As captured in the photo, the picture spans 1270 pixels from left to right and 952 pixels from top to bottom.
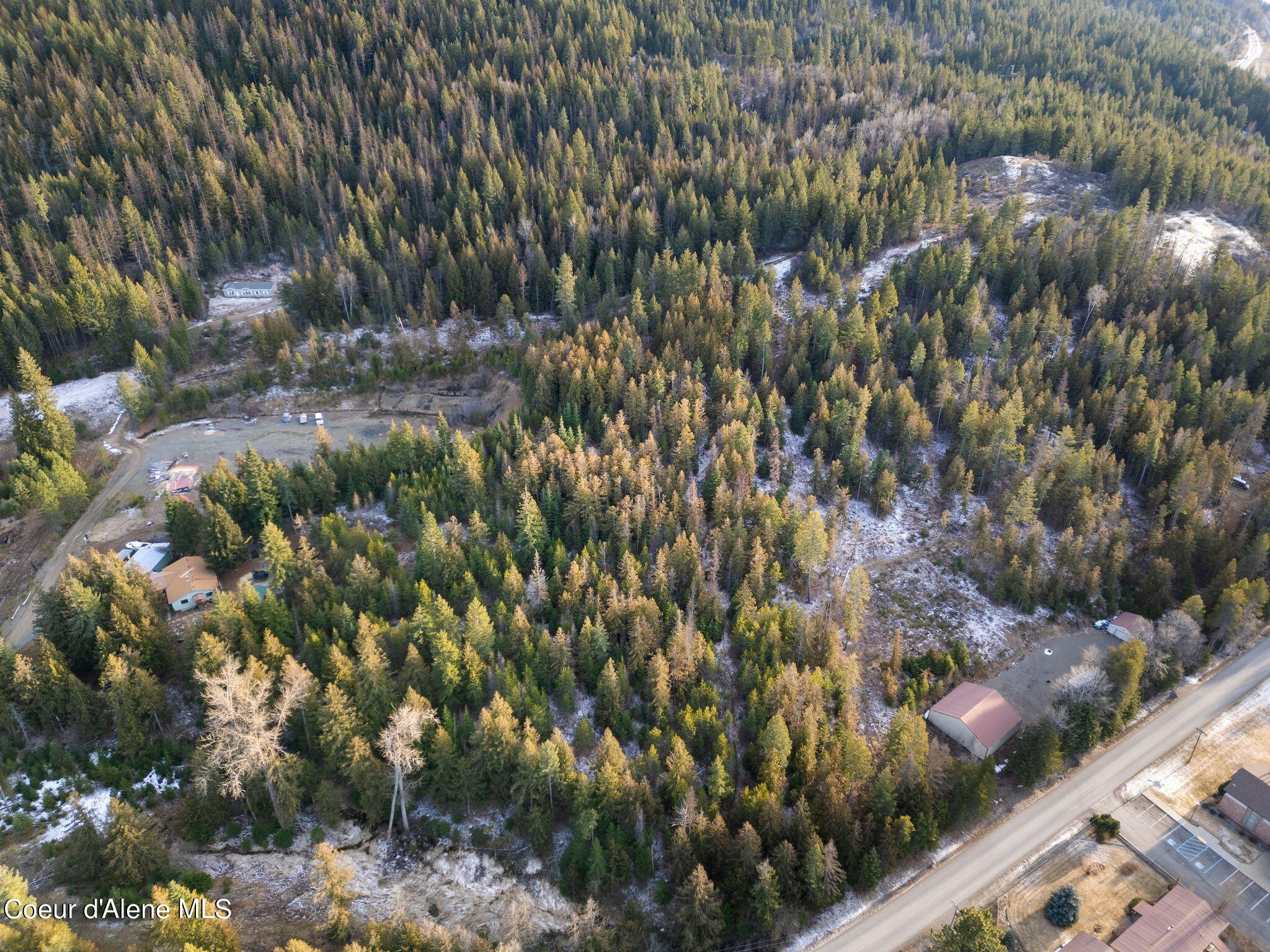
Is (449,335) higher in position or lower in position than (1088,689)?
higher

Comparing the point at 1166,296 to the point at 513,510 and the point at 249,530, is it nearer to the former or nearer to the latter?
the point at 513,510

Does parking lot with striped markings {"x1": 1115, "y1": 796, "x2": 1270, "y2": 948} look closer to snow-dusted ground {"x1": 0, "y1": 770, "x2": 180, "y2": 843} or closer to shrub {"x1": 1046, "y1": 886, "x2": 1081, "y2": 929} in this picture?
shrub {"x1": 1046, "y1": 886, "x2": 1081, "y2": 929}

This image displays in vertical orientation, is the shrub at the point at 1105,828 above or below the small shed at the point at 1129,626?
above

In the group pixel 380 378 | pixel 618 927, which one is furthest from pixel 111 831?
pixel 380 378

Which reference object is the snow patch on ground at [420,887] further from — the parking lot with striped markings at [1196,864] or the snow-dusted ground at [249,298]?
the snow-dusted ground at [249,298]

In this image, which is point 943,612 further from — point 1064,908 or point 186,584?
point 186,584

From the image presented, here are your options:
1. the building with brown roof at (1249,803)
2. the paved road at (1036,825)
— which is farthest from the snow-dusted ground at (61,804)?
the building with brown roof at (1249,803)

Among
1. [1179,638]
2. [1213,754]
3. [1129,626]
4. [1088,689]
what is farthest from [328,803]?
[1129,626]
